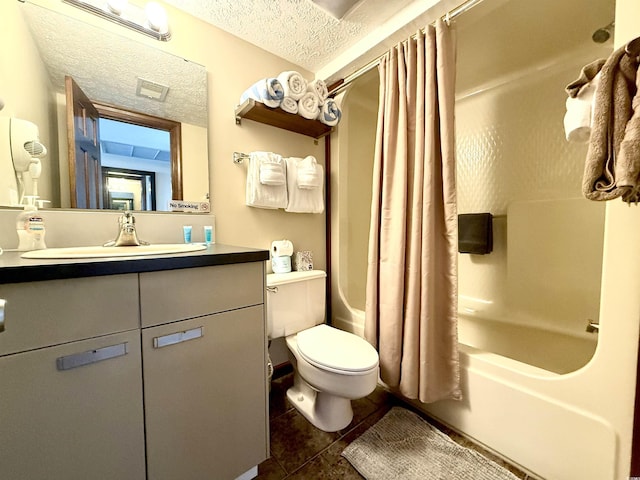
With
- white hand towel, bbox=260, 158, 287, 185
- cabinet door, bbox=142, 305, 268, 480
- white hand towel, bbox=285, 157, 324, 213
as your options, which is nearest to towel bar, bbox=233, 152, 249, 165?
white hand towel, bbox=260, 158, 287, 185

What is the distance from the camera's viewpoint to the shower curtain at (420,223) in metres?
1.11

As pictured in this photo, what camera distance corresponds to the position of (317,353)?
1126 millimetres

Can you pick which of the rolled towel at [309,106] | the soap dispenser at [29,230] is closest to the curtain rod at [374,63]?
the rolled towel at [309,106]

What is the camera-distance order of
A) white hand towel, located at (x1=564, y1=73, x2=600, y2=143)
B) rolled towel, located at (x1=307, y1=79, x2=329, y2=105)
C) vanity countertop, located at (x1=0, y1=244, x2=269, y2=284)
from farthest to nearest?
rolled towel, located at (x1=307, y1=79, x2=329, y2=105), white hand towel, located at (x1=564, y1=73, x2=600, y2=143), vanity countertop, located at (x1=0, y1=244, x2=269, y2=284)

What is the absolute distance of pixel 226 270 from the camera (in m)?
0.83

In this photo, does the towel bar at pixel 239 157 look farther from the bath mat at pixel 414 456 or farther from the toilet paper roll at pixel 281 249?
the bath mat at pixel 414 456

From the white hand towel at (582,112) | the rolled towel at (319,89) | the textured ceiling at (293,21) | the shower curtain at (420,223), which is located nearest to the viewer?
the white hand towel at (582,112)

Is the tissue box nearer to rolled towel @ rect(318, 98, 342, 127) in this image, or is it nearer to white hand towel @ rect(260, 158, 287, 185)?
white hand towel @ rect(260, 158, 287, 185)

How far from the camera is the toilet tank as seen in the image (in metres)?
1.32

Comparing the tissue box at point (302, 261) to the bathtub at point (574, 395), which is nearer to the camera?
the bathtub at point (574, 395)

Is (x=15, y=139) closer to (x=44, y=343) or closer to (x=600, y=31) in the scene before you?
(x=44, y=343)

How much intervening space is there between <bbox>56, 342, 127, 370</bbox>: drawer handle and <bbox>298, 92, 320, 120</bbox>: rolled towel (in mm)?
1387

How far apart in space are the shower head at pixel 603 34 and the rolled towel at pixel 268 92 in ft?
5.58

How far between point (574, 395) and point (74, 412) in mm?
1538
